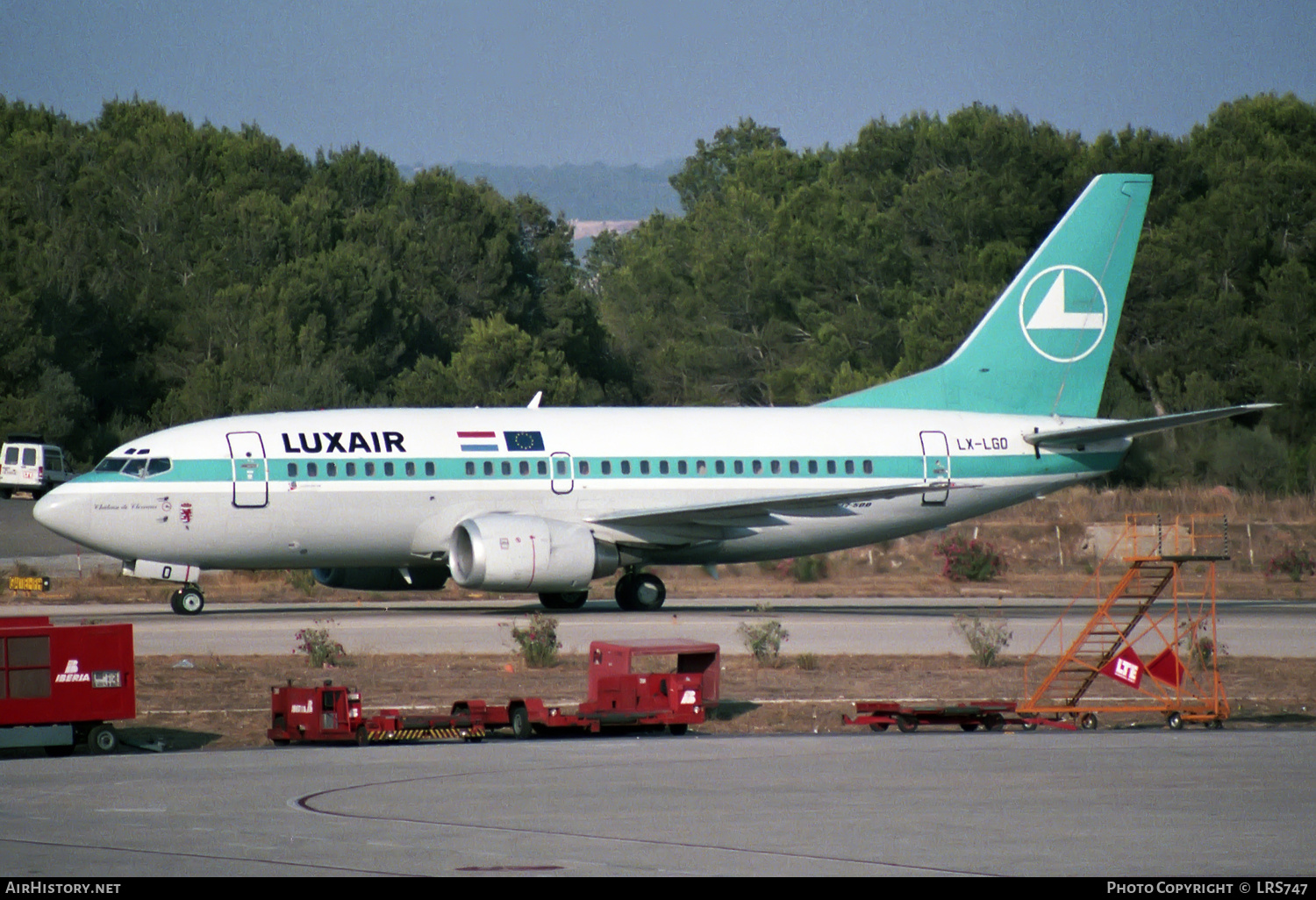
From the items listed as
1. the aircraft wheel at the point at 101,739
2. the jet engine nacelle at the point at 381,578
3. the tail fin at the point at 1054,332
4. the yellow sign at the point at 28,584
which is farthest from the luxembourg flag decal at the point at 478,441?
the aircraft wheel at the point at 101,739

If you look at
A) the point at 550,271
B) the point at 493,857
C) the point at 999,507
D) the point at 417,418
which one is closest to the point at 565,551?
the point at 417,418

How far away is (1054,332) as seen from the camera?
3547 cm

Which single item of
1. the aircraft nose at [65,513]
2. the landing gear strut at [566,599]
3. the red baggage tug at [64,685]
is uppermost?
the aircraft nose at [65,513]

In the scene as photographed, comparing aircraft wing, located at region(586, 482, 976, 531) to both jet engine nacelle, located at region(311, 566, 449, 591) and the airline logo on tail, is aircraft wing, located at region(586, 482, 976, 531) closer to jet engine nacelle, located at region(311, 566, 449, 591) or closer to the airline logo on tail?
jet engine nacelle, located at region(311, 566, 449, 591)

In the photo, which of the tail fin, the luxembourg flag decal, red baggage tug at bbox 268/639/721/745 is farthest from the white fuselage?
red baggage tug at bbox 268/639/721/745

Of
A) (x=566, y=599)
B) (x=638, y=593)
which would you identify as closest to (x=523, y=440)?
(x=566, y=599)

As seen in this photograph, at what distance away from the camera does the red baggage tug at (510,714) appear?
659 inches

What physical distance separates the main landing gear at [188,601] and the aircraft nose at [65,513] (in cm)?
233

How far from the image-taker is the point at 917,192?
7362cm

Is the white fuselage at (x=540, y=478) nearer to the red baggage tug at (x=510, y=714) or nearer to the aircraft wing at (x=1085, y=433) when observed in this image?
the aircraft wing at (x=1085, y=433)

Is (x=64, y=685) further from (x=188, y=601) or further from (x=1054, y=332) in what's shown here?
(x=1054, y=332)

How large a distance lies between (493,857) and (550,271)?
8688 centimetres

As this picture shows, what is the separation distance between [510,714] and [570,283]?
6989 cm

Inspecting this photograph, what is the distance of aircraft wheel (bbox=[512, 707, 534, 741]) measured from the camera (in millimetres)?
17250
